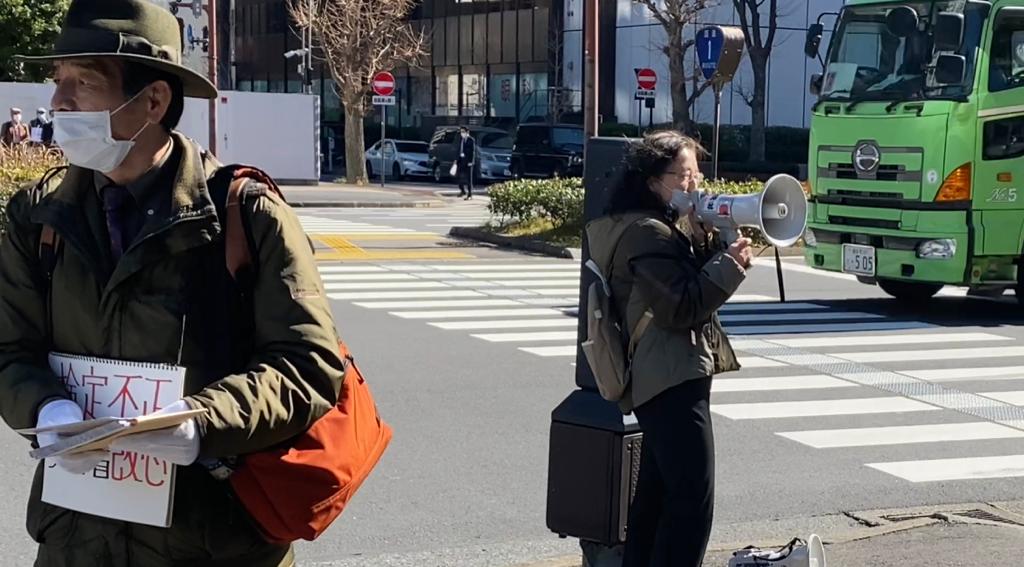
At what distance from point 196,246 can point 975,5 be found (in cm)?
1220

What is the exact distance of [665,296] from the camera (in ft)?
14.4

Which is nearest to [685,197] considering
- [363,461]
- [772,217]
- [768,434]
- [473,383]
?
[772,217]

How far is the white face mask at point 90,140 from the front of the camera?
263 centimetres

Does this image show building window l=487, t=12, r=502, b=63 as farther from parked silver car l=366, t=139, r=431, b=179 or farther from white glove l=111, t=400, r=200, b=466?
white glove l=111, t=400, r=200, b=466

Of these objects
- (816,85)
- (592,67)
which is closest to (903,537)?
(816,85)

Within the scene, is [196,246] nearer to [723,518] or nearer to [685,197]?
[685,197]

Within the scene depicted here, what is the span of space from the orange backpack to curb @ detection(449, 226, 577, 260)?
1649cm

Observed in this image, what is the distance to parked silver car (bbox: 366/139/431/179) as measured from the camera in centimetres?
4325

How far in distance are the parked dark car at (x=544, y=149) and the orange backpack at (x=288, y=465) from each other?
1386 inches

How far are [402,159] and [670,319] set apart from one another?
39.3 metres

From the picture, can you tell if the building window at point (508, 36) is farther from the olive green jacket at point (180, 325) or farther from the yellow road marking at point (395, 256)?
the olive green jacket at point (180, 325)

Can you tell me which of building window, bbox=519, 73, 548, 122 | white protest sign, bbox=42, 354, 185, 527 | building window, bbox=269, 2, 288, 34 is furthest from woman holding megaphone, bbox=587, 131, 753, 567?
building window, bbox=269, 2, 288, 34

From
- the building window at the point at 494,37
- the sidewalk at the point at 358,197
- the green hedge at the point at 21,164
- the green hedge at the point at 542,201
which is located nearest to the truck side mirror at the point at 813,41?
the green hedge at the point at 542,201

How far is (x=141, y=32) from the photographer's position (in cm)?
268
